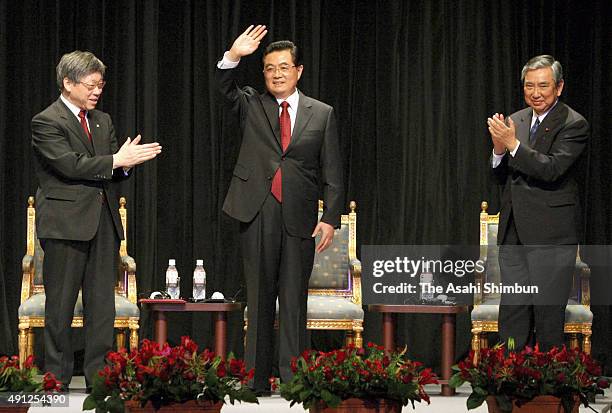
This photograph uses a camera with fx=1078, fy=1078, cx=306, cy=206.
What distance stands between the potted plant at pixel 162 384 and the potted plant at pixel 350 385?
173mm

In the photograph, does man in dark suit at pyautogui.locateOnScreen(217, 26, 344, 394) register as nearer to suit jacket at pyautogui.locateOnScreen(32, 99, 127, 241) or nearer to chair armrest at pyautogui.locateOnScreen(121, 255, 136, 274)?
suit jacket at pyautogui.locateOnScreen(32, 99, 127, 241)

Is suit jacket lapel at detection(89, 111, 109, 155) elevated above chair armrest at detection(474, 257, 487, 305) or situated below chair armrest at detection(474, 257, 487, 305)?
above

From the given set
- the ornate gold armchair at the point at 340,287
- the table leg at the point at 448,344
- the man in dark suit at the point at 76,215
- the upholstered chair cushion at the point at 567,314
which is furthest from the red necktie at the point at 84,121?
the upholstered chair cushion at the point at 567,314

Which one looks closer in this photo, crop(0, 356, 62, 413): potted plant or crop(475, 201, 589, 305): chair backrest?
crop(0, 356, 62, 413): potted plant

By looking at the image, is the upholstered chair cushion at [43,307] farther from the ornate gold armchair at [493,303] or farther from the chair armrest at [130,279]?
the ornate gold armchair at [493,303]

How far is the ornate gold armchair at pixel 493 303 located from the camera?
232 inches

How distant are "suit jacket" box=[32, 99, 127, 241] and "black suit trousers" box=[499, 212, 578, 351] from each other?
5.80 feet

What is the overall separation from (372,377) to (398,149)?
374 centimetres

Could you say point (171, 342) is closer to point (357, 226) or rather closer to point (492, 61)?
point (357, 226)

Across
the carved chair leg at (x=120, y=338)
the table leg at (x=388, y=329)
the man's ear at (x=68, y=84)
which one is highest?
the man's ear at (x=68, y=84)

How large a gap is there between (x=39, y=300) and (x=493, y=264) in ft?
8.49

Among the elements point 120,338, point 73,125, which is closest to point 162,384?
point 73,125

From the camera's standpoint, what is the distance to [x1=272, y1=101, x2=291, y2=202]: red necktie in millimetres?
4594

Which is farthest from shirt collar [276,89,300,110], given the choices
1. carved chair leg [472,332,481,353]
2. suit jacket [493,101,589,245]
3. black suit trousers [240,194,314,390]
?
carved chair leg [472,332,481,353]
